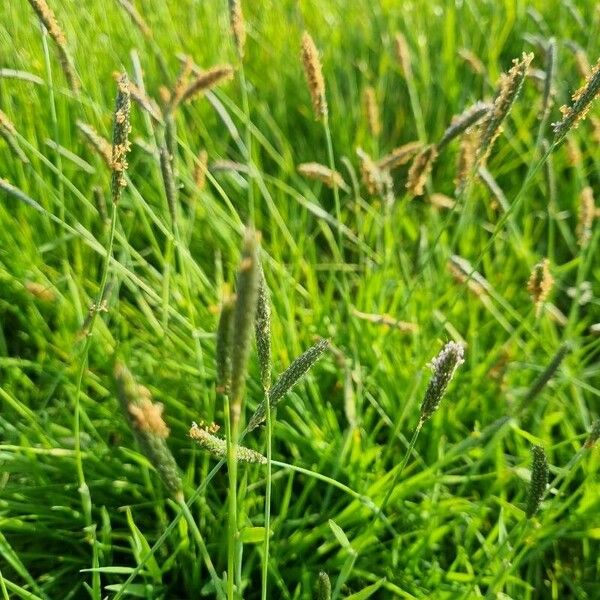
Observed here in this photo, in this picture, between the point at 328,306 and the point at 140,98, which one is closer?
the point at 140,98

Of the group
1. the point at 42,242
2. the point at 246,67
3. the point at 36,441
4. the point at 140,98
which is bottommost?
the point at 36,441

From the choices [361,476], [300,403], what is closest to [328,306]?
[300,403]

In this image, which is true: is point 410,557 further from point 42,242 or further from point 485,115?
point 42,242

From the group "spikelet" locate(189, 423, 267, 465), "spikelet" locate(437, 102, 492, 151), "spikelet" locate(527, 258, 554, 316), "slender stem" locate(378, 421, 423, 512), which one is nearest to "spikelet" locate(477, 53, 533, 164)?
"spikelet" locate(437, 102, 492, 151)

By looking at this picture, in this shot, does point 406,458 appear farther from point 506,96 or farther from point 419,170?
point 419,170

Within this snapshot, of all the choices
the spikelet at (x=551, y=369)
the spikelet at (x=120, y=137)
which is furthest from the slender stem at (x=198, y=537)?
the spikelet at (x=551, y=369)

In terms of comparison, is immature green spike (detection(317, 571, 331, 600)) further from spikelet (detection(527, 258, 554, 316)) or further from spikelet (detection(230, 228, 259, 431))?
spikelet (detection(527, 258, 554, 316))

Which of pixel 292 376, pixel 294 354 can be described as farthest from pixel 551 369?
pixel 294 354
